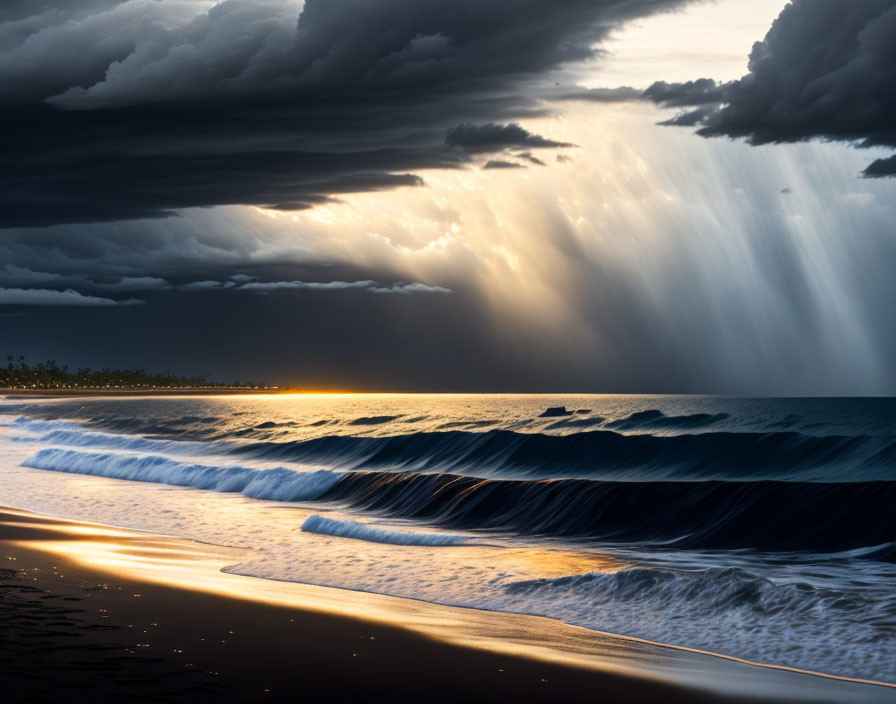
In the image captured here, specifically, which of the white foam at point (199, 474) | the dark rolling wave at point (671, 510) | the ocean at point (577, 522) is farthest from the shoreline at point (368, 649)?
the white foam at point (199, 474)

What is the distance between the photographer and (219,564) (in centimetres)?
1448

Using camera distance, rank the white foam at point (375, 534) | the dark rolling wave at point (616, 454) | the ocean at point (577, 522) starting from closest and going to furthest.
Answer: the ocean at point (577, 522) → the white foam at point (375, 534) → the dark rolling wave at point (616, 454)

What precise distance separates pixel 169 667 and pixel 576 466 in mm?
25926

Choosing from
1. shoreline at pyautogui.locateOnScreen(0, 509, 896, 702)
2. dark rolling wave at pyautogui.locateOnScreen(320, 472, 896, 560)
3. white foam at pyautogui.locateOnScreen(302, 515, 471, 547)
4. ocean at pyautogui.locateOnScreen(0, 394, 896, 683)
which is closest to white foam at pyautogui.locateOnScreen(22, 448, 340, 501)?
ocean at pyautogui.locateOnScreen(0, 394, 896, 683)

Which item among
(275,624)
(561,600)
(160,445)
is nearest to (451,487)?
Answer: (561,600)

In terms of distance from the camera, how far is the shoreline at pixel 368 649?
7637 mm

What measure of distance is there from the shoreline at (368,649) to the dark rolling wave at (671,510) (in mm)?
7940

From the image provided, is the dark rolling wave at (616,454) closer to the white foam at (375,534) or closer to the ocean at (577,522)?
the ocean at (577,522)

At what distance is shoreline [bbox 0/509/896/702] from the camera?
7.64 meters

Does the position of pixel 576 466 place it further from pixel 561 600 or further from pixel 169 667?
pixel 169 667

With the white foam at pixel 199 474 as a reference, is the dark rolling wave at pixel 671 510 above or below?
above

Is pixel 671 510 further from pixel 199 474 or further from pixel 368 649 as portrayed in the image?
pixel 199 474

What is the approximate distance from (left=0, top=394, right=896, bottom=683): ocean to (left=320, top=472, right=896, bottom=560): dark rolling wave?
0.07 metres

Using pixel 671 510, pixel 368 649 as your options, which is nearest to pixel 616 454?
pixel 671 510
